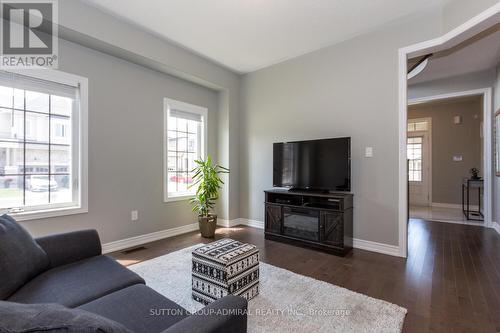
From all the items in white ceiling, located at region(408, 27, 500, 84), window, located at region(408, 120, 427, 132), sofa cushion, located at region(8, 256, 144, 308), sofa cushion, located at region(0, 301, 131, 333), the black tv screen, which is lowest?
sofa cushion, located at region(8, 256, 144, 308)

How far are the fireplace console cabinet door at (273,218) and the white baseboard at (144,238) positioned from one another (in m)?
1.41

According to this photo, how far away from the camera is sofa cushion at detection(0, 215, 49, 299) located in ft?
4.28

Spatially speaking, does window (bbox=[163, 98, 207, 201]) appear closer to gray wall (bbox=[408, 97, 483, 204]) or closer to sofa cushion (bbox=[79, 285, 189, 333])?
sofa cushion (bbox=[79, 285, 189, 333])

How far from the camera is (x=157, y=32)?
10.6 ft

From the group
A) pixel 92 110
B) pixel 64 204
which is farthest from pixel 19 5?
pixel 64 204

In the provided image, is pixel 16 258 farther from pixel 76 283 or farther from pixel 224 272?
pixel 224 272

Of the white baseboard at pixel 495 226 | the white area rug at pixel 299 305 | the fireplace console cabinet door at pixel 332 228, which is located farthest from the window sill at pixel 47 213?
the white baseboard at pixel 495 226

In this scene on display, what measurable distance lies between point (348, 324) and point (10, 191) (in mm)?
3489

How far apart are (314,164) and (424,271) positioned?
175cm

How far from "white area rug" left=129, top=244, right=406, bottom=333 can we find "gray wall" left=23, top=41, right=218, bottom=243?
1.10 meters

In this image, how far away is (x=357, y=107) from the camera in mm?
3391

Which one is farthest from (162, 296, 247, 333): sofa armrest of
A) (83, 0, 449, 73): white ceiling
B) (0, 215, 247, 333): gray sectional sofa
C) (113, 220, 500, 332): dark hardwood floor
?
(83, 0, 449, 73): white ceiling

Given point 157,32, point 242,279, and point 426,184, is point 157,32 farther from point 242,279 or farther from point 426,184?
point 426,184

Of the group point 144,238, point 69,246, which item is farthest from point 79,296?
point 144,238
